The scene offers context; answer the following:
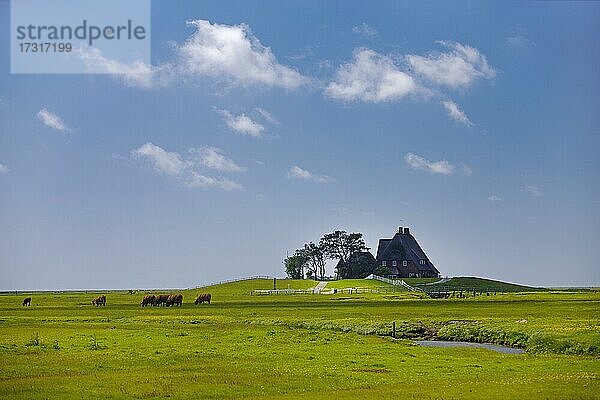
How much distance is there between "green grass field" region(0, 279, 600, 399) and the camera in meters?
33.2

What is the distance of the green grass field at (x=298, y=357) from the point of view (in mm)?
33156

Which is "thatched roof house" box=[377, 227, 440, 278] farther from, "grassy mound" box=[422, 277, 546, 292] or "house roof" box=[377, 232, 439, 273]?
"grassy mound" box=[422, 277, 546, 292]

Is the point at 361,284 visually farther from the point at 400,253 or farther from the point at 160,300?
the point at 160,300

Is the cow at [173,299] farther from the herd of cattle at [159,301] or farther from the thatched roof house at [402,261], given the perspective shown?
the thatched roof house at [402,261]

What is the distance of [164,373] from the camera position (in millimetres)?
38125

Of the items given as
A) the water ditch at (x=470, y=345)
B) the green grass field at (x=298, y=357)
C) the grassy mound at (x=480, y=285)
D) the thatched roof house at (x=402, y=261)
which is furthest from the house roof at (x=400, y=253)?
the water ditch at (x=470, y=345)

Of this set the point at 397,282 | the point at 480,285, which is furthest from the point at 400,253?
the point at 397,282

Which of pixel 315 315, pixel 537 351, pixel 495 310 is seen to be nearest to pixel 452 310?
pixel 495 310

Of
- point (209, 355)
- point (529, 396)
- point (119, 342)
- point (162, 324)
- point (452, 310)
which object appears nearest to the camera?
point (529, 396)

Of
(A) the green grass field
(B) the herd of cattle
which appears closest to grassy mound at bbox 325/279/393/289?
(B) the herd of cattle

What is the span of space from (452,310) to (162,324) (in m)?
35.1

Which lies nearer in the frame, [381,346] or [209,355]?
[209,355]

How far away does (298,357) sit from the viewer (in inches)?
1789

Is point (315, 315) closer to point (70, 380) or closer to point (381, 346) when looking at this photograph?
point (381, 346)
